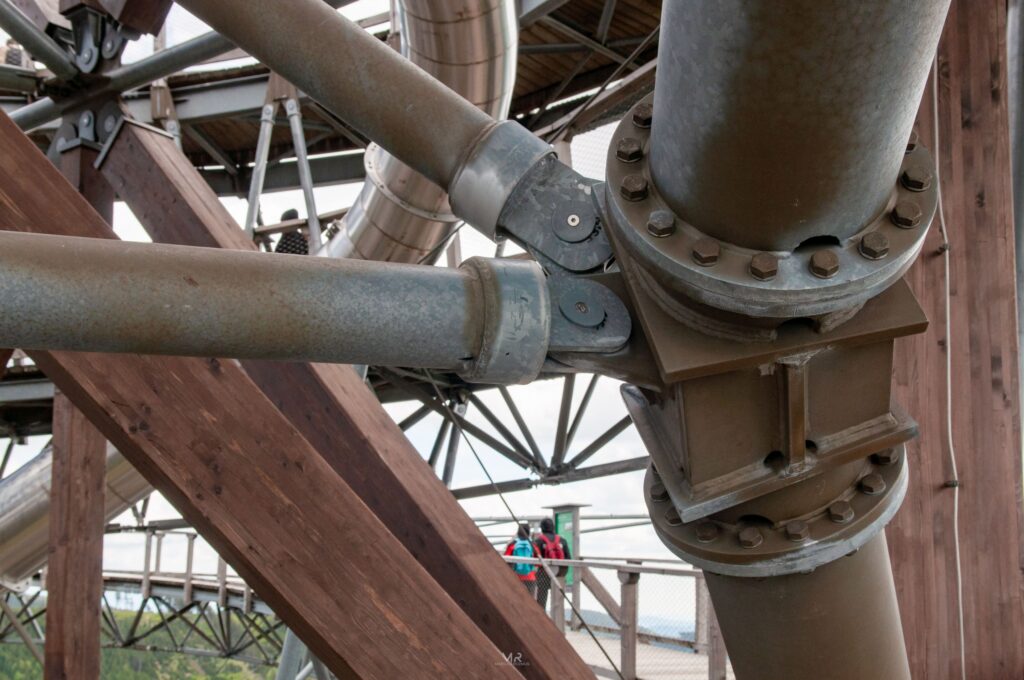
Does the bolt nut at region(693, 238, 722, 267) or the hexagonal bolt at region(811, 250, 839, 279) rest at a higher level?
the bolt nut at region(693, 238, 722, 267)

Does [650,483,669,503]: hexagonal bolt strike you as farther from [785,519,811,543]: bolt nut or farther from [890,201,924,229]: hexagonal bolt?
[890,201,924,229]: hexagonal bolt

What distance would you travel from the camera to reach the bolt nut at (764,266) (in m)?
1.36

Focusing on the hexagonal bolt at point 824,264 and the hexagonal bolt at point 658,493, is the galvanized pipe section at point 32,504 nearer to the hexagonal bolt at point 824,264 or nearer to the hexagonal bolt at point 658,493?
the hexagonal bolt at point 658,493

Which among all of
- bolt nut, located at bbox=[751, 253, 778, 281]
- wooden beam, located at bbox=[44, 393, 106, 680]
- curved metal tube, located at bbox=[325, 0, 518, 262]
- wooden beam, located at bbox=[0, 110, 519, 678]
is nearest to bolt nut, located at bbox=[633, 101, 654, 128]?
bolt nut, located at bbox=[751, 253, 778, 281]

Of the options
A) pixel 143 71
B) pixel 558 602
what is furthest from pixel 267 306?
pixel 558 602

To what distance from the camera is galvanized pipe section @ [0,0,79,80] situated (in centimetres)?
355

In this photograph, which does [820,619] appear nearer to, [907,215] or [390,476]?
[907,215]

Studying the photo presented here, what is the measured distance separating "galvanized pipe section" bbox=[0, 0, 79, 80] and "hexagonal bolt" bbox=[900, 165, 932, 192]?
3196 millimetres

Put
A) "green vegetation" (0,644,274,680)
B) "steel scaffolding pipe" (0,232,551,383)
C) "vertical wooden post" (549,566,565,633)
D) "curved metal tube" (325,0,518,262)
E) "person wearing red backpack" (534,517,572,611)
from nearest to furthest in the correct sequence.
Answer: "steel scaffolding pipe" (0,232,551,383), "curved metal tube" (325,0,518,262), "vertical wooden post" (549,566,565,633), "person wearing red backpack" (534,517,572,611), "green vegetation" (0,644,274,680)

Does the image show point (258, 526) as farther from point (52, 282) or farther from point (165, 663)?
point (165, 663)

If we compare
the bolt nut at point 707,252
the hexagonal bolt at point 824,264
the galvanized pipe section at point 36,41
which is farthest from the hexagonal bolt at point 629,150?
the galvanized pipe section at point 36,41

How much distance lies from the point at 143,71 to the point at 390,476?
6.02 feet

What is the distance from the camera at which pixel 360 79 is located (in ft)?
5.64

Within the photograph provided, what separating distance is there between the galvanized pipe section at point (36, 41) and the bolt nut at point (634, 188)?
2.89 meters
